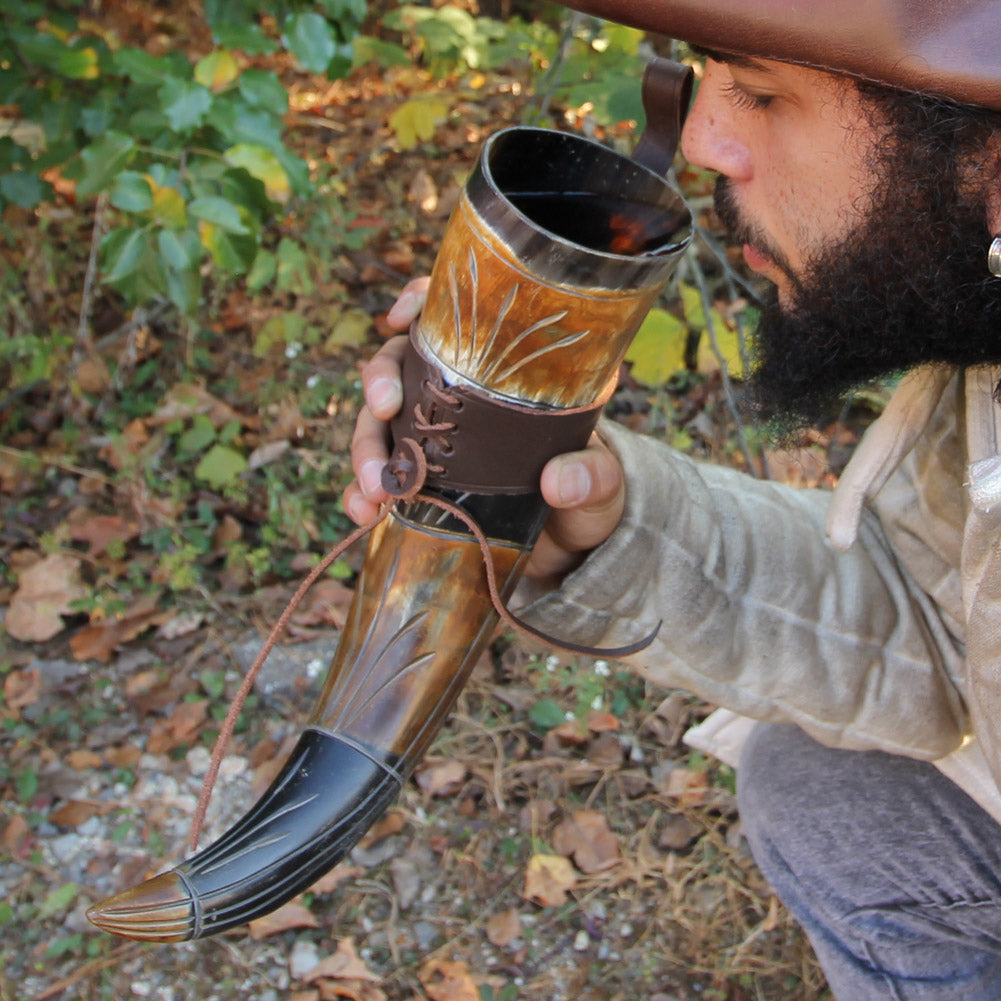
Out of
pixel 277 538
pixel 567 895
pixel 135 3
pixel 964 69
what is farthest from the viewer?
pixel 135 3

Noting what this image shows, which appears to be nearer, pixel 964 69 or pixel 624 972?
pixel 964 69

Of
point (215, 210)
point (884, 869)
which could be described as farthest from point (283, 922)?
point (215, 210)

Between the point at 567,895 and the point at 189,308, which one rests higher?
Result: the point at 189,308

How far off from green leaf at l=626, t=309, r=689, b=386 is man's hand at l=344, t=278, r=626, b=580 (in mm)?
1312

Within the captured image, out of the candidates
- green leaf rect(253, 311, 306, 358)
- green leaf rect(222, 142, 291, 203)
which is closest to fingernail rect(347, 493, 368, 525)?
green leaf rect(222, 142, 291, 203)

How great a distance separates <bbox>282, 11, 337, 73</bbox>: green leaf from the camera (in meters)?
2.26

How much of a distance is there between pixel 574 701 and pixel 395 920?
0.69 m

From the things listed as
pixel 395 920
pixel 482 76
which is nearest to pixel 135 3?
pixel 482 76

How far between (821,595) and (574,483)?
639mm

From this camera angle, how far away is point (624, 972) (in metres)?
2.23

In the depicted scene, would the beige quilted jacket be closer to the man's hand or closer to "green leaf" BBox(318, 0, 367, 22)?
the man's hand

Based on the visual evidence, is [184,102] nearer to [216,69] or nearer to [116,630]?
[216,69]

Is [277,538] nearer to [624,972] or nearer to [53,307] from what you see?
[53,307]

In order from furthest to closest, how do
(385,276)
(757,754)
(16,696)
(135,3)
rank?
(135,3) < (385,276) < (16,696) < (757,754)
